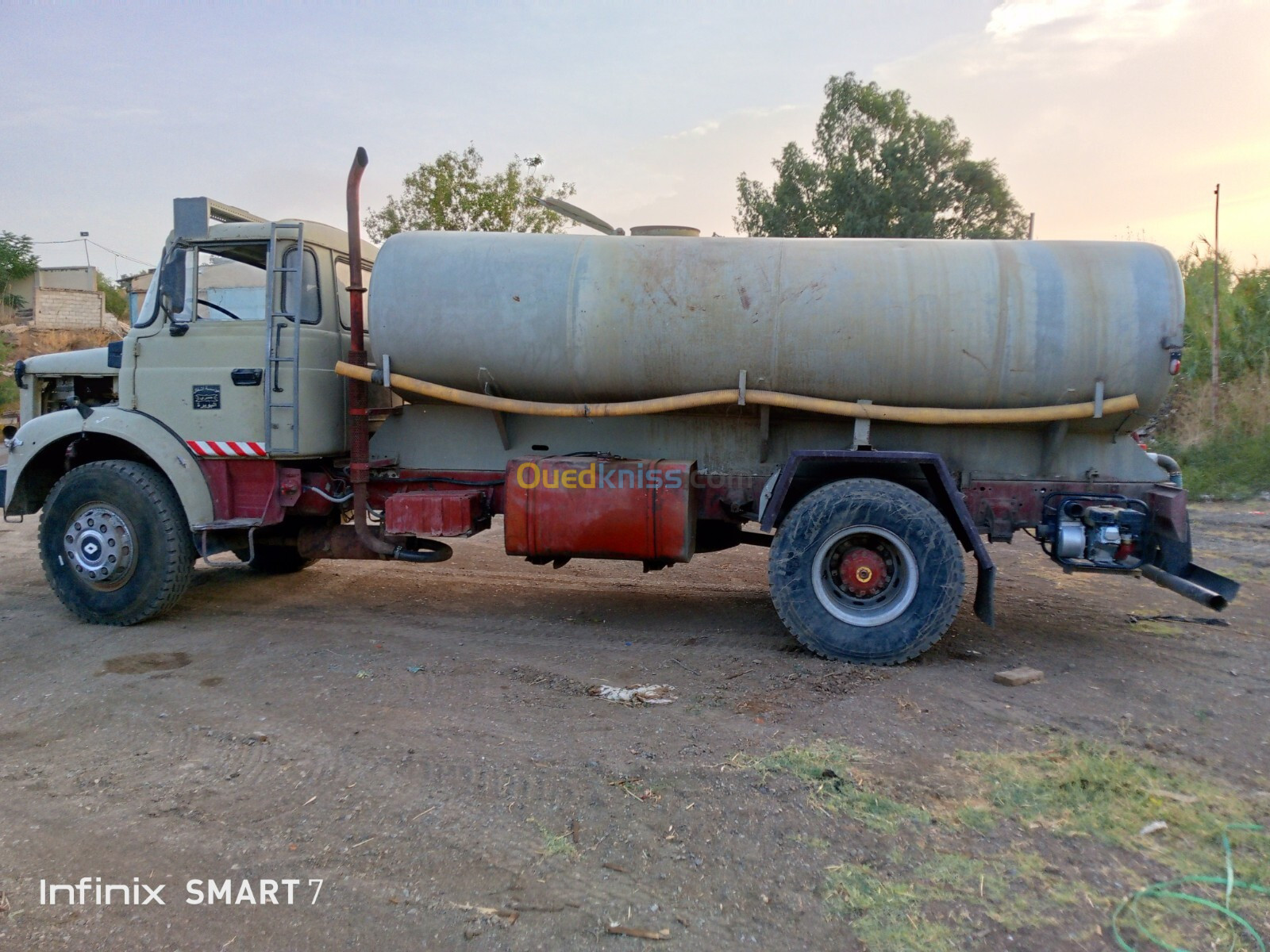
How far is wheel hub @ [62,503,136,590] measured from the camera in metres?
6.21

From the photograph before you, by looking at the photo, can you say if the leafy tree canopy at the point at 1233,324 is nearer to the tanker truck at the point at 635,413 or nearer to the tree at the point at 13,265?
the tanker truck at the point at 635,413

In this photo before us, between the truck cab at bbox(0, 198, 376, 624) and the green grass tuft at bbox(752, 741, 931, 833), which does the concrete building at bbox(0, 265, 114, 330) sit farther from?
the green grass tuft at bbox(752, 741, 931, 833)

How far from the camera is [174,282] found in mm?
6352

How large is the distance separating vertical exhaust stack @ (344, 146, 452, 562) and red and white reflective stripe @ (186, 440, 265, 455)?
67cm

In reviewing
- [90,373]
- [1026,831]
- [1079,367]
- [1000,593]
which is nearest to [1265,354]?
[1000,593]

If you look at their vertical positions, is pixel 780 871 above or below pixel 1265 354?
below

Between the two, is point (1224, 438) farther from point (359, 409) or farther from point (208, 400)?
point (208, 400)

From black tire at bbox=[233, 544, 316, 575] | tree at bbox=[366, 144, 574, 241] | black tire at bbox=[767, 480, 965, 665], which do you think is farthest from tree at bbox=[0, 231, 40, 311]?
black tire at bbox=[767, 480, 965, 665]

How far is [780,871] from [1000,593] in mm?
5073

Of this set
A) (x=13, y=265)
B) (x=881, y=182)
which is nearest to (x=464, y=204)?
(x=881, y=182)

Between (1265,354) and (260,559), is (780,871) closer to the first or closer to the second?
(260,559)

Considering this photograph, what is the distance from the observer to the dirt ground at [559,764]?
9.45 feet

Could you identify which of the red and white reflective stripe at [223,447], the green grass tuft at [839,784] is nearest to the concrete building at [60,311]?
the red and white reflective stripe at [223,447]

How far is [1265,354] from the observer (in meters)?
15.9
